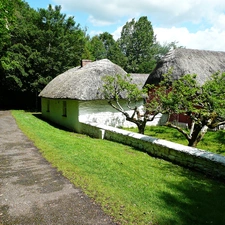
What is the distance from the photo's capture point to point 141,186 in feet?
17.4

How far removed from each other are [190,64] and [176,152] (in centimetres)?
945

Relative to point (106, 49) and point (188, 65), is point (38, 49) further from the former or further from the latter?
point (106, 49)

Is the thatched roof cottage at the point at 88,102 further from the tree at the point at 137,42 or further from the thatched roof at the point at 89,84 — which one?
the tree at the point at 137,42

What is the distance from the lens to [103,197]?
15.3 ft

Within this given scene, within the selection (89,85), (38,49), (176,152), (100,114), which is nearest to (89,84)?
(89,85)

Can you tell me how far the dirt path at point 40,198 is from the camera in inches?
156

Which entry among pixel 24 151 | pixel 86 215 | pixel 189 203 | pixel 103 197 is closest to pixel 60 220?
pixel 86 215

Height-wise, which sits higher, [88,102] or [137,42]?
[137,42]

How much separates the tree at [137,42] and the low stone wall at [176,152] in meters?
44.7

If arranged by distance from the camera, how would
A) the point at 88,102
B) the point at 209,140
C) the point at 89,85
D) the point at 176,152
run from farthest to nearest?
the point at 89,85
the point at 88,102
the point at 209,140
the point at 176,152

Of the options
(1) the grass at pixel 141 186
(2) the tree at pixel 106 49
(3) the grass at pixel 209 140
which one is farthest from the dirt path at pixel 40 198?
(2) the tree at pixel 106 49

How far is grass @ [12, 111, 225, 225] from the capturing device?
4.13 m

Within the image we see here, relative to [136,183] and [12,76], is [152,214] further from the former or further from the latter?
[12,76]

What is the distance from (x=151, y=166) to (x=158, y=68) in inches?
415
